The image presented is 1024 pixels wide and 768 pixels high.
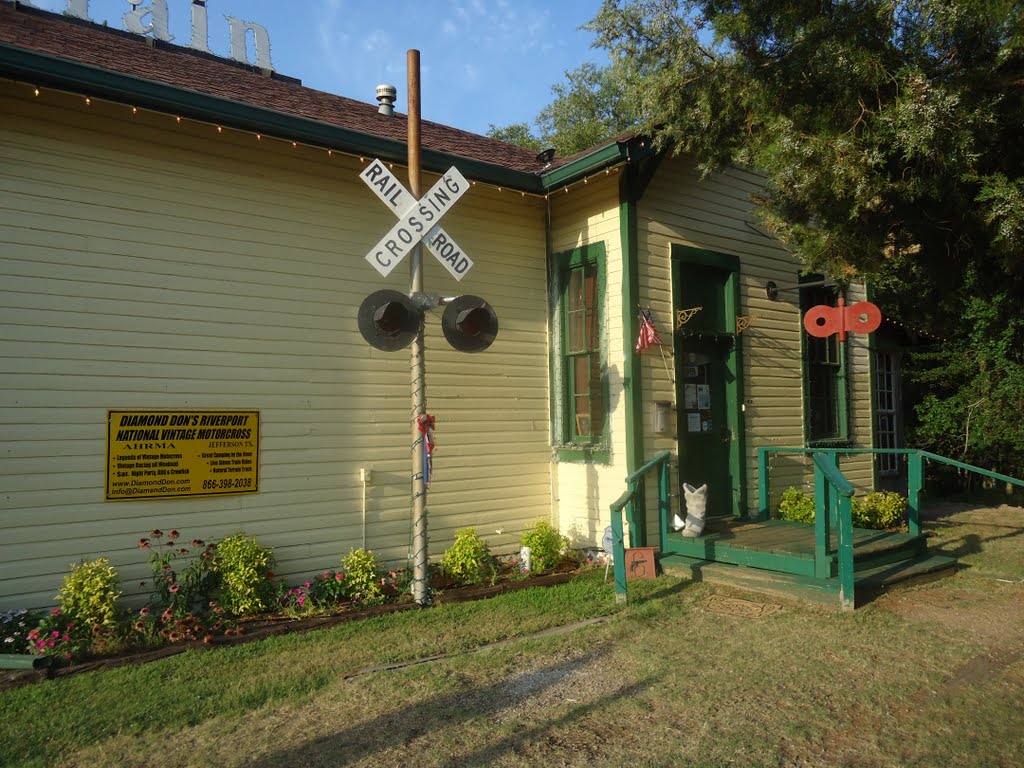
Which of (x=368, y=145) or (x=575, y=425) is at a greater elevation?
(x=368, y=145)

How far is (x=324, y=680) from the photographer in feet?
14.4

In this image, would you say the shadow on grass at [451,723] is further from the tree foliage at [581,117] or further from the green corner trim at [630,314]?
the tree foliage at [581,117]

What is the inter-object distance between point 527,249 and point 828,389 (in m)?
4.52

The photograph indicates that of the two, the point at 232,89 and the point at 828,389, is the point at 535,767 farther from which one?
the point at 828,389

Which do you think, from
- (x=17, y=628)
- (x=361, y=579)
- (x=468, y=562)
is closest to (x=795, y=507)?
(x=468, y=562)

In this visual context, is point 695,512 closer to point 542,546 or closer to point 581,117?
point 542,546

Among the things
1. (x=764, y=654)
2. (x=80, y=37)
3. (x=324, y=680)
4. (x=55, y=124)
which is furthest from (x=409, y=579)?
(x=80, y=37)

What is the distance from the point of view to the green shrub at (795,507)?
801 cm

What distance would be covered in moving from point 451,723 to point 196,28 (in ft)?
29.8

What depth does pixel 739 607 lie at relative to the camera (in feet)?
18.8

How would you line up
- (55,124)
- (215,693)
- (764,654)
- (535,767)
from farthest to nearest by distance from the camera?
(55,124), (764,654), (215,693), (535,767)

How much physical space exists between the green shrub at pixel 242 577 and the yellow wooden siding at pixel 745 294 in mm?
3609

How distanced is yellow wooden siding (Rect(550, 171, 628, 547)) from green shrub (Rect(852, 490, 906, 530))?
11.0 feet

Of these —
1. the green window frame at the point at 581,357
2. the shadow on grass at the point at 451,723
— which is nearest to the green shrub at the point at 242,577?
the shadow on grass at the point at 451,723
